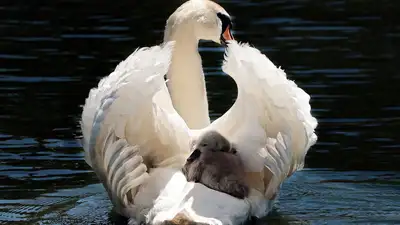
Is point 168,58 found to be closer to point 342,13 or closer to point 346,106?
point 346,106

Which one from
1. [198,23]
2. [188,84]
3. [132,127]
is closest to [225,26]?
[198,23]

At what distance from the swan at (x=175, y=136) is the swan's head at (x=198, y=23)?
0.95m

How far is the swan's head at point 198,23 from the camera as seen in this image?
9656 millimetres

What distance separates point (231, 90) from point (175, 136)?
504cm

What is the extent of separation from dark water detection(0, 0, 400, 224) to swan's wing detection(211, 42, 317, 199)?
1.78ft

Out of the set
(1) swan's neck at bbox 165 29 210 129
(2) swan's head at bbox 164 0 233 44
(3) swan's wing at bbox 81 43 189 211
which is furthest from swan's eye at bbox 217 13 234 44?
(3) swan's wing at bbox 81 43 189 211

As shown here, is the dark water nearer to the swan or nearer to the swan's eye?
the swan

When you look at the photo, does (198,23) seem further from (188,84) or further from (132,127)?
(132,127)

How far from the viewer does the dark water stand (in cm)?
923

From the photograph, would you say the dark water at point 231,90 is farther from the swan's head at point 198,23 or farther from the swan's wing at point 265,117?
the swan's head at point 198,23

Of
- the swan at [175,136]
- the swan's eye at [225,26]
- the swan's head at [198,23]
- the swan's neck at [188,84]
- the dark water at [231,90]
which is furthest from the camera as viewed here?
the swan's eye at [225,26]

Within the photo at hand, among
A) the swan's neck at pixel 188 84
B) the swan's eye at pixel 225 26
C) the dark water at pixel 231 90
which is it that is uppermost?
the swan's eye at pixel 225 26

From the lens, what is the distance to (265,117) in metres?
8.41

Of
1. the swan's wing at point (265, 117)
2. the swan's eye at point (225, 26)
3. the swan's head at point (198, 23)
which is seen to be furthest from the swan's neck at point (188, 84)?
the swan's wing at point (265, 117)
